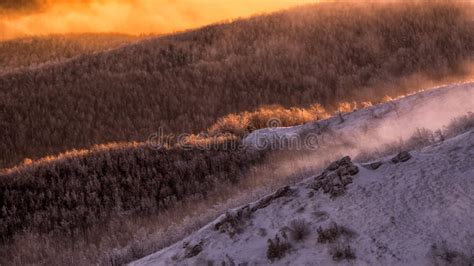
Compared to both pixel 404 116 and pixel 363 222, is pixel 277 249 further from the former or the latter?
pixel 404 116

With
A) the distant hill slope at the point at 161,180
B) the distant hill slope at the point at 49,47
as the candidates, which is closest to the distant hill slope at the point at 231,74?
the distant hill slope at the point at 161,180

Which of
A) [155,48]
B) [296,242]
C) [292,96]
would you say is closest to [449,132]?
[296,242]

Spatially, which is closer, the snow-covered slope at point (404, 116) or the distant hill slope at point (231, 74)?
the snow-covered slope at point (404, 116)

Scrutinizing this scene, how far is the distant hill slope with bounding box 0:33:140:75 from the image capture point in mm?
48469

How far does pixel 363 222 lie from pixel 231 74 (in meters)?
17.9

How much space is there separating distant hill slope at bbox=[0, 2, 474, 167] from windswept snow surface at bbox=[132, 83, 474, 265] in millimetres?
12372

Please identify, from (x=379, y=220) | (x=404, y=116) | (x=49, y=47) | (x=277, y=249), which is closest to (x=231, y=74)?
(x=404, y=116)

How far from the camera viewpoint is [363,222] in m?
4.42

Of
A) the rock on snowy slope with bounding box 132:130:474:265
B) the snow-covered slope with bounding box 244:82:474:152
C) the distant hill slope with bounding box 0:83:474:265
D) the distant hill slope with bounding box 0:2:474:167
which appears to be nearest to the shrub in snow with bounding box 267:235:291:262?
the rock on snowy slope with bounding box 132:130:474:265

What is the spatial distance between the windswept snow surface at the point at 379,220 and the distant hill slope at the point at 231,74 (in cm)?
1237

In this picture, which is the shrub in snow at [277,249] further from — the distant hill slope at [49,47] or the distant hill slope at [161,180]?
the distant hill slope at [49,47]

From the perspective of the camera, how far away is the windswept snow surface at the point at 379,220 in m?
4.04

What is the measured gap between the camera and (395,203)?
4480 mm

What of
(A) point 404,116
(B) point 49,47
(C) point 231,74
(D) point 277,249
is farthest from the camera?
(B) point 49,47
